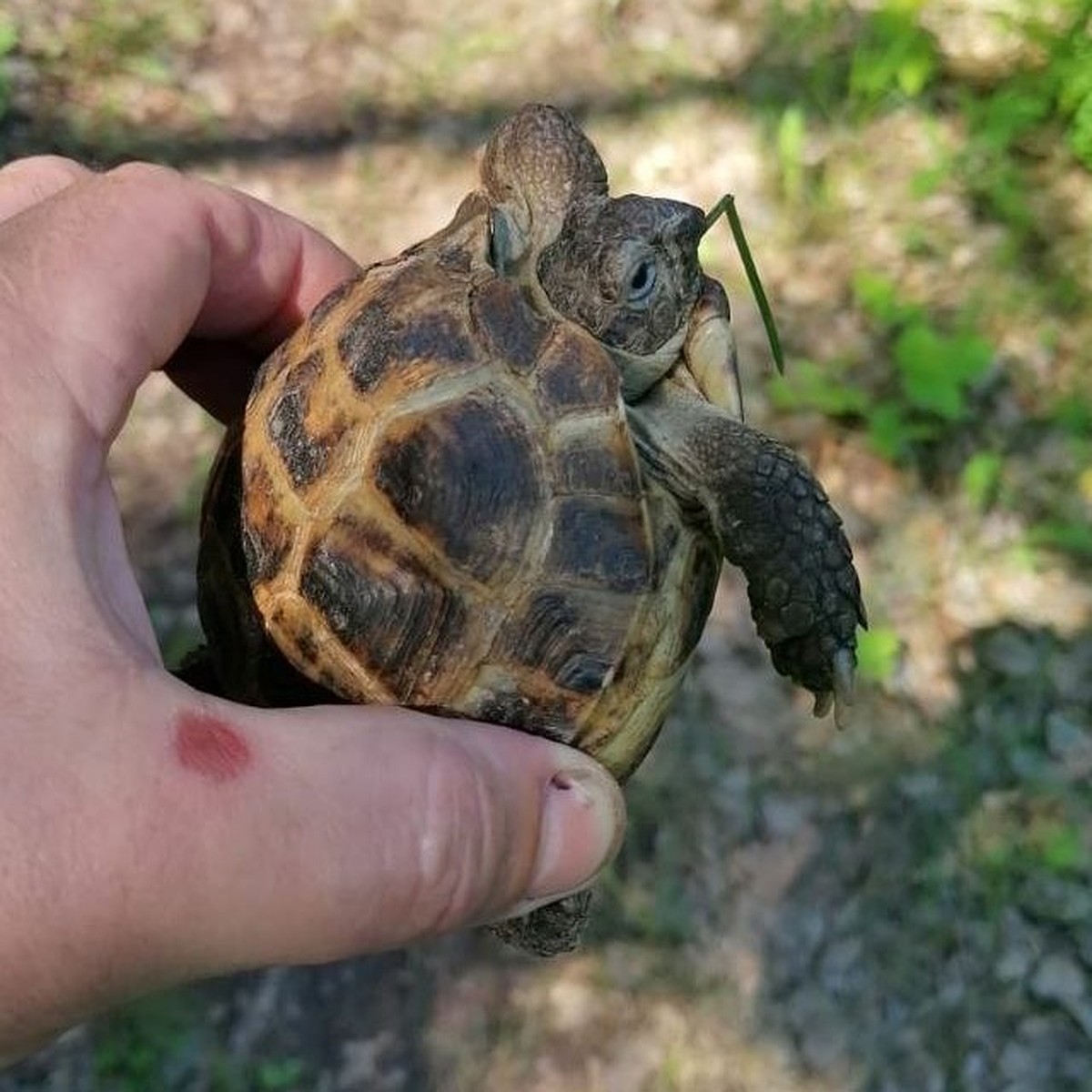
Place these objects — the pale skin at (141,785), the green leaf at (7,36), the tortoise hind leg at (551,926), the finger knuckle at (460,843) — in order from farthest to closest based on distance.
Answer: the green leaf at (7,36)
the tortoise hind leg at (551,926)
the finger knuckle at (460,843)
the pale skin at (141,785)

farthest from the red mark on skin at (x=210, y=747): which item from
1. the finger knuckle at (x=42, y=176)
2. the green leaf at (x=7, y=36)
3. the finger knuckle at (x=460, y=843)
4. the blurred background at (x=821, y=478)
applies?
the green leaf at (x=7, y=36)

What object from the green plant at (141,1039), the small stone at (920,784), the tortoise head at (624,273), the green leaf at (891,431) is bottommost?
the green plant at (141,1039)

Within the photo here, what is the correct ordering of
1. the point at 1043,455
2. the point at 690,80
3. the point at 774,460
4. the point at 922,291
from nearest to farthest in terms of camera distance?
the point at 774,460, the point at 1043,455, the point at 922,291, the point at 690,80

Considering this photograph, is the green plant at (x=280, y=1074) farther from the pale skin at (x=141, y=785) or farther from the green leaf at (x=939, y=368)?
the green leaf at (x=939, y=368)

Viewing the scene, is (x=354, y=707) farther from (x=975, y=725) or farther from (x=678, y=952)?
(x=975, y=725)

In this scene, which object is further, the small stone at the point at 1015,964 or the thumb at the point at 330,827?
the small stone at the point at 1015,964

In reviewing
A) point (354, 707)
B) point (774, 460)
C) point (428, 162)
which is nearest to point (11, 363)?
point (354, 707)
